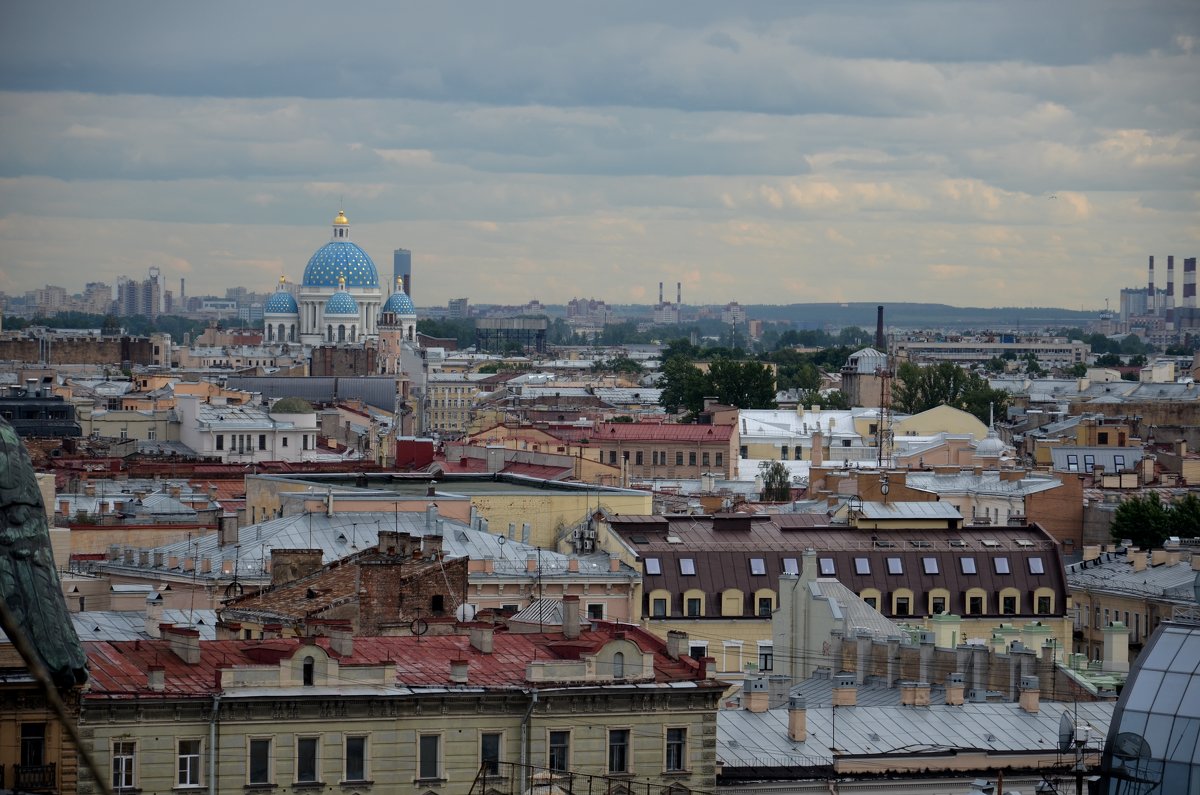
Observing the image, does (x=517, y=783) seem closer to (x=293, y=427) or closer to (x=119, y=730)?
(x=119, y=730)

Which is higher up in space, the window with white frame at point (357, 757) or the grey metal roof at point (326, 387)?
the window with white frame at point (357, 757)

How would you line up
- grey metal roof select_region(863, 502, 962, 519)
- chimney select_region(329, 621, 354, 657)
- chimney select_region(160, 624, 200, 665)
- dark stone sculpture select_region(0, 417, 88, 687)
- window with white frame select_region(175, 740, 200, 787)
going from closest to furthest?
dark stone sculpture select_region(0, 417, 88, 687), window with white frame select_region(175, 740, 200, 787), chimney select_region(160, 624, 200, 665), chimney select_region(329, 621, 354, 657), grey metal roof select_region(863, 502, 962, 519)

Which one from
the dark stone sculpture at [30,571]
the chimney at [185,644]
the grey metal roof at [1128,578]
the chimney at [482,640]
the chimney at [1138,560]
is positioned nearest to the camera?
the dark stone sculpture at [30,571]

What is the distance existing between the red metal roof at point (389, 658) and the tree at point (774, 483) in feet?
135

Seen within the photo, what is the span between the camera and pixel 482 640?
89.8 ft

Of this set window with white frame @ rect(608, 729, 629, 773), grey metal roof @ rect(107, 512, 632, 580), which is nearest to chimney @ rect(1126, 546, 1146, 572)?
grey metal roof @ rect(107, 512, 632, 580)

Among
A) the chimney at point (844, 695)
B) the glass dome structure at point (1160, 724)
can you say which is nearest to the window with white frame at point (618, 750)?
the chimney at point (844, 695)

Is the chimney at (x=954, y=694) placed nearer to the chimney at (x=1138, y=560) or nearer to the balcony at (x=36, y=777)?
the balcony at (x=36, y=777)

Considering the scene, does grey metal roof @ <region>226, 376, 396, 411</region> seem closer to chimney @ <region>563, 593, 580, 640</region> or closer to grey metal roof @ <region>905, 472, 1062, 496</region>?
grey metal roof @ <region>905, 472, 1062, 496</region>

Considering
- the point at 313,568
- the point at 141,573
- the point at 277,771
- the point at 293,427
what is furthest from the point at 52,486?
the point at 293,427

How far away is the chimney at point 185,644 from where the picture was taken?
25.8 meters

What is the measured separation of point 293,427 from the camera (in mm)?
88375

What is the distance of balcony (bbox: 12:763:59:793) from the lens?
17841 millimetres

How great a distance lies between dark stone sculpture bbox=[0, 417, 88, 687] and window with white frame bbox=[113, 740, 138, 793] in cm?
947
